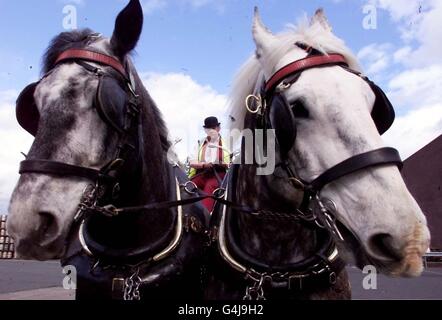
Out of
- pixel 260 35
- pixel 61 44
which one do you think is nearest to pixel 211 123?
Answer: pixel 260 35

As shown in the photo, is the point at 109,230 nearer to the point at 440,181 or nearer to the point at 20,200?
the point at 20,200

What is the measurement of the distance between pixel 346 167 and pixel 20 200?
136 cm

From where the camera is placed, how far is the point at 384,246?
1.77m

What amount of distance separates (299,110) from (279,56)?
432 mm

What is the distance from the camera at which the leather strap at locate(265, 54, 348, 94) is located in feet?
7.22

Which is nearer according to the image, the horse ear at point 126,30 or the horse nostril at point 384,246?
the horse nostril at point 384,246

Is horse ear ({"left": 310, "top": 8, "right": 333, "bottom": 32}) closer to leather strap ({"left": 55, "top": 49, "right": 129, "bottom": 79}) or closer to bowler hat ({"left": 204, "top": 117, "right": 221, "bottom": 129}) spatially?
leather strap ({"left": 55, "top": 49, "right": 129, "bottom": 79})

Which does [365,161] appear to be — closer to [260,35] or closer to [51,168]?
[260,35]

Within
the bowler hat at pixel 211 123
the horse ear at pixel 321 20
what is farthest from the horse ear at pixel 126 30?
the bowler hat at pixel 211 123

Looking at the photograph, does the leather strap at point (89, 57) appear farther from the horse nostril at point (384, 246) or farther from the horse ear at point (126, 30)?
the horse nostril at point (384, 246)

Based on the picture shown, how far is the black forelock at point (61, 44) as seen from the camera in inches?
95.8

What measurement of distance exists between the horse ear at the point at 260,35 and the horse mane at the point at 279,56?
0.05 m

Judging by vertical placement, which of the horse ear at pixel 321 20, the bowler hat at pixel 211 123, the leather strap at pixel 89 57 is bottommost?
the leather strap at pixel 89 57

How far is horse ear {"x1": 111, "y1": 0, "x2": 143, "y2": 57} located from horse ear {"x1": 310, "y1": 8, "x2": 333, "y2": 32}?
0.99 metres
